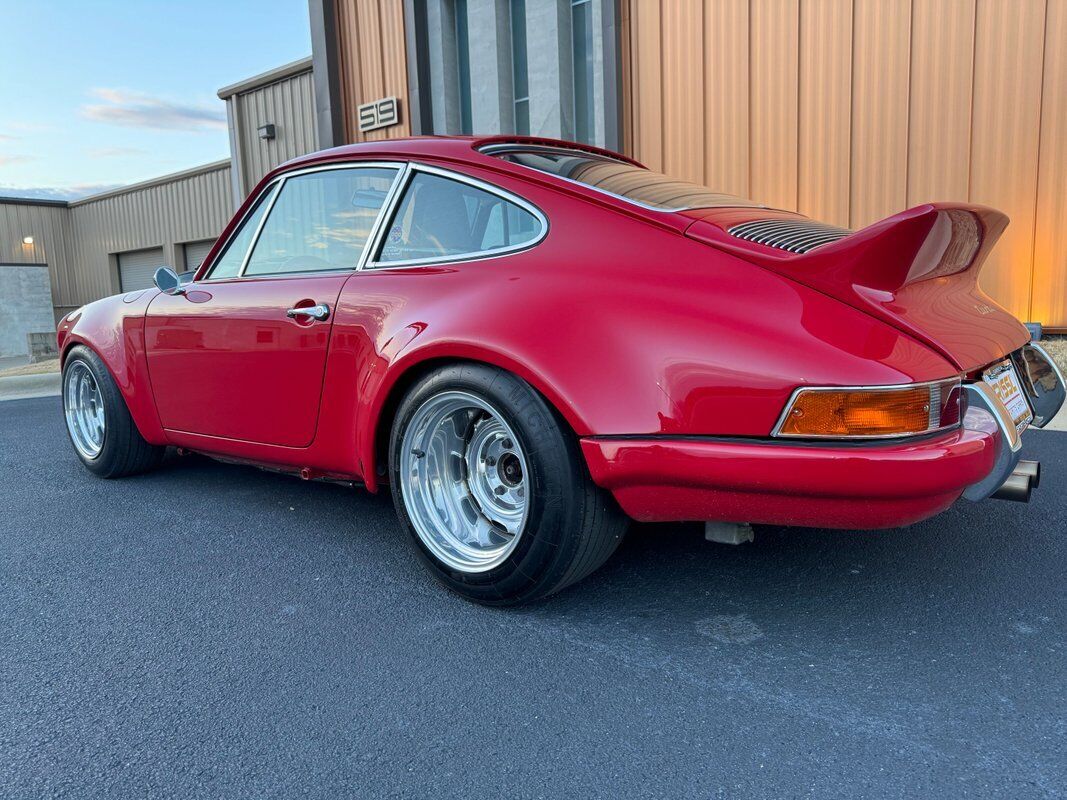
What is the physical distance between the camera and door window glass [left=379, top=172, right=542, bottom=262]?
2.34 metres

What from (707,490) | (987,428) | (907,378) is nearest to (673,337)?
(707,490)

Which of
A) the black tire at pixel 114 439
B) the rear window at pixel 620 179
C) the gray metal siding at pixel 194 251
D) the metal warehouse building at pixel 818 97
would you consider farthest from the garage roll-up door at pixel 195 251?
the rear window at pixel 620 179

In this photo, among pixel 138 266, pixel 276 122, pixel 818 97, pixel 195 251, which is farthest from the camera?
pixel 138 266

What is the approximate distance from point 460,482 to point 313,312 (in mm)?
767

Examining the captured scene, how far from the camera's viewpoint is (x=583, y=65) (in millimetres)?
9414

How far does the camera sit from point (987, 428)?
1.93 m

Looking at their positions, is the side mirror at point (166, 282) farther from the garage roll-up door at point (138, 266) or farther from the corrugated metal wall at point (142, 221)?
the garage roll-up door at point (138, 266)

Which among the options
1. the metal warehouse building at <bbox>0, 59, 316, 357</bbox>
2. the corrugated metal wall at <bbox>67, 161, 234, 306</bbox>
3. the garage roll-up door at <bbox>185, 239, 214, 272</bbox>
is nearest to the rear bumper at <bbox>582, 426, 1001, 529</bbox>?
the metal warehouse building at <bbox>0, 59, 316, 357</bbox>

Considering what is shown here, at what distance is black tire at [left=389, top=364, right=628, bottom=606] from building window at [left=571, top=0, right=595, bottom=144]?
307 inches

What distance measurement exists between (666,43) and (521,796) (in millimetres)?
8066

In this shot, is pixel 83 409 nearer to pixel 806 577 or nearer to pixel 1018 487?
pixel 806 577

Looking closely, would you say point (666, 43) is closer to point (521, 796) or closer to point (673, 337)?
point (673, 337)

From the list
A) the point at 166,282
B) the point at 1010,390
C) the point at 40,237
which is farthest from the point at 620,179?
the point at 40,237

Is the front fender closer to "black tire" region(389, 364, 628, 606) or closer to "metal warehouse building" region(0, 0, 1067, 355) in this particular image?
"black tire" region(389, 364, 628, 606)
